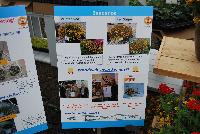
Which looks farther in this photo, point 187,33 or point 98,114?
point 187,33

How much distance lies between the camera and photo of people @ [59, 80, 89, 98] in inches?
123

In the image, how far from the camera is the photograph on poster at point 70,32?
2.86 meters

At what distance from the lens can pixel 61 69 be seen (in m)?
3.03

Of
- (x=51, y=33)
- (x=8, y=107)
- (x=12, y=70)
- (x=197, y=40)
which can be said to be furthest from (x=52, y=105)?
(x=197, y=40)

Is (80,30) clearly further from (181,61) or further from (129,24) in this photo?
(181,61)

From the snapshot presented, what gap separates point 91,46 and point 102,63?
0.22m

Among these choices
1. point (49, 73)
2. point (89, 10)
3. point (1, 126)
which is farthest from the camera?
point (49, 73)

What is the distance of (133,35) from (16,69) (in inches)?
46.8

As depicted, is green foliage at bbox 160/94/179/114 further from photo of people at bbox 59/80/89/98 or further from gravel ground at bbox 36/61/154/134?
photo of people at bbox 59/80/89/98

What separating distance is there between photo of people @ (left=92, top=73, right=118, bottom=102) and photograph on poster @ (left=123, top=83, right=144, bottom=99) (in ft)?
0.34

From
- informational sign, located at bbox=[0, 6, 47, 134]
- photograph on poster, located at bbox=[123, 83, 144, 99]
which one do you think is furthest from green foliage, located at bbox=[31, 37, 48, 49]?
photograph on poster, located at bbox=[123, 83, 144, 99]

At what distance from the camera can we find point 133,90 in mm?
3168

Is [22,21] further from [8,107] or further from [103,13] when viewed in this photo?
[8,107]

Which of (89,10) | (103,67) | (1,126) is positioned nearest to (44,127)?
(1,126)
